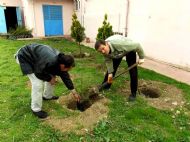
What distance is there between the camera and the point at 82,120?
357 centimetres

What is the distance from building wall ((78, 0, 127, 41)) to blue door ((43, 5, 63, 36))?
153cm

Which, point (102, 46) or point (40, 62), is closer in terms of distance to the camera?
point (40, 62)

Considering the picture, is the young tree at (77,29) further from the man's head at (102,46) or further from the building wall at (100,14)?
the man's head at (102,46)

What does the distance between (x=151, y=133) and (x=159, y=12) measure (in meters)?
4.88

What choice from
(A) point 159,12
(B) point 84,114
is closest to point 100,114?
(B) point 84,114

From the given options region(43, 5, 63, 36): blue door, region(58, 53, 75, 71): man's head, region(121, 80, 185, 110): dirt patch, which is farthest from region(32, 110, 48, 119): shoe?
region(43, 5, 63, 36): blue door

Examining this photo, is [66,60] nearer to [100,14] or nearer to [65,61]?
[65,61]

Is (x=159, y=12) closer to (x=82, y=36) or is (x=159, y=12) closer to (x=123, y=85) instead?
(x=82, y=36)

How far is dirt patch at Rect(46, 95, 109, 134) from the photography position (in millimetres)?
3385

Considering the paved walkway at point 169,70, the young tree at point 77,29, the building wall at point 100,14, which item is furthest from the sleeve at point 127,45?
the building wall at point 100,14

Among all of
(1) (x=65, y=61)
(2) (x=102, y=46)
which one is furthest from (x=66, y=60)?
(2) (x=102, y=46)

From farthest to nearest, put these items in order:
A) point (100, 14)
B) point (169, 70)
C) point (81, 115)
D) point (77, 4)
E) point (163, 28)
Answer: point (77, 4), point (100, 14), point (163, 28), point (169, 70), point (81, 115)

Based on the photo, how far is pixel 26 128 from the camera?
11.1 ft

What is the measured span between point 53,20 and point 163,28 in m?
8.10
